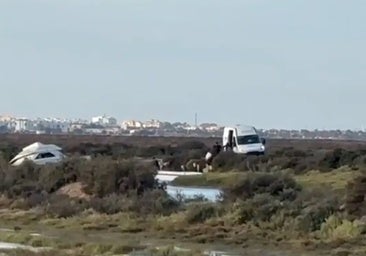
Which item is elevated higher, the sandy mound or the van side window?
the van side window

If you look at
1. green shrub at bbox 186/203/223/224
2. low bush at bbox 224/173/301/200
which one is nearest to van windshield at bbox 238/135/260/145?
low bush at bbox 224/173/301/200

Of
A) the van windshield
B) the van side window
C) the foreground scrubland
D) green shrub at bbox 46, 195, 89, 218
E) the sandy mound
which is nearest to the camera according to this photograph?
the foreground scrubland

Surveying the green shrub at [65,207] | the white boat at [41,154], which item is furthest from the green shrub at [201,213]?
the white boat at [41,154]

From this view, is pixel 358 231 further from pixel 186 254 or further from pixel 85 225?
pixel 85 225

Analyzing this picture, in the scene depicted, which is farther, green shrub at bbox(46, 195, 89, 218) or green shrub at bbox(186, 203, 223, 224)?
green shrub at bbox(46, 195, 89, 218)

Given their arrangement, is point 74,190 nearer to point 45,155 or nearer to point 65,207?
point 65,207

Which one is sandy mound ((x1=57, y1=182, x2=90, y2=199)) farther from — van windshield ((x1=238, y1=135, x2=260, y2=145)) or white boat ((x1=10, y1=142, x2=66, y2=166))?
van windshield ((x1=238, y1=135, x2=260, y2=145))

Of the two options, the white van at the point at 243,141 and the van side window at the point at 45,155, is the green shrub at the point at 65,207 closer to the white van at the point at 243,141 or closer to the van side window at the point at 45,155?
the van side window at the point at 45,155

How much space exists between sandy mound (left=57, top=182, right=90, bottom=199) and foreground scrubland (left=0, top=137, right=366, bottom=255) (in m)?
0.05

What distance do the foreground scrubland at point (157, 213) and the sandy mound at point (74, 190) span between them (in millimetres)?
51

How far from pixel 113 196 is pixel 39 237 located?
9671mm

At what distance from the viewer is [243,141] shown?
71.2m

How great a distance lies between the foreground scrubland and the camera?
1029 inches

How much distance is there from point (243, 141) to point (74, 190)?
1188 inches
